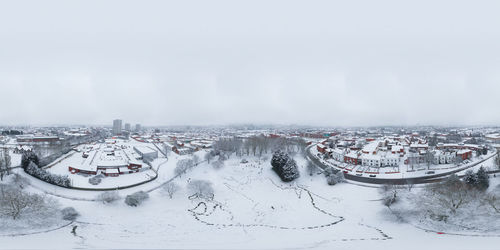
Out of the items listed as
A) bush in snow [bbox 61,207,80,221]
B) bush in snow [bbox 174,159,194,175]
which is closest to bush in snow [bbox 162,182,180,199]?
bush in snow [bbox 174,159,194,175]

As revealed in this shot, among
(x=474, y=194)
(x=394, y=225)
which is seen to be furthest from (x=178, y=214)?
(x=474, y=194)

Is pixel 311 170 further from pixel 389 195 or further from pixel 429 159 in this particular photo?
pixel 429 159

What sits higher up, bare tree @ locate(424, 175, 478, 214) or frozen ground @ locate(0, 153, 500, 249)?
bare tree @ locate(424, 175, 478, 214)

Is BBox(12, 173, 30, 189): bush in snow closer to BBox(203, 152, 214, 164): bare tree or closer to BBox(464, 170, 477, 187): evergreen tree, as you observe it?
BBox(203, 152, 214, 164): bare tree

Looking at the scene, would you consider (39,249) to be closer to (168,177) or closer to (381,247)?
(168,177)

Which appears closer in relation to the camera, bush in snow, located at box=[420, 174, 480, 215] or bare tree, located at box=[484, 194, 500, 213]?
bare tree, located at box=[484, 194, 500, 213]

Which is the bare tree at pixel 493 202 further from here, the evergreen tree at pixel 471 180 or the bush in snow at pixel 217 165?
the bush in snow at pixel 217 165

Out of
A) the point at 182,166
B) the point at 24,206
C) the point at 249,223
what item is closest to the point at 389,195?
the point at 249,223
